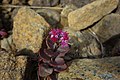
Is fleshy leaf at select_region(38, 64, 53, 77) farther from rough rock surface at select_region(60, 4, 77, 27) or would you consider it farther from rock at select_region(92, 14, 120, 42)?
rough rock surface at select_region(60, 4, 77, 27)

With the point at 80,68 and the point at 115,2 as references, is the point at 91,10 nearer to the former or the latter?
the point at 115,2

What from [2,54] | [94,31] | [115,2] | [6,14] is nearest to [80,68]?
[2,54]

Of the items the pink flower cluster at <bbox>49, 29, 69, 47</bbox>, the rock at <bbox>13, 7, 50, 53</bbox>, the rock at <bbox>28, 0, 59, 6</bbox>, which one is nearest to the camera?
the pink flower cluster at <bbox>49, 29, 69, 47</bbox>

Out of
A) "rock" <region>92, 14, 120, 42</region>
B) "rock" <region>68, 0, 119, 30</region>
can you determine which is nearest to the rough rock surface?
"rock" <region>68, 0, 119, 30</region>

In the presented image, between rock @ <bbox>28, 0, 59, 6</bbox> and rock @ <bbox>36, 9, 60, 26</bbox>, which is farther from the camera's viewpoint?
rock @ <bbox>28, 0, 59, 6</bbox>

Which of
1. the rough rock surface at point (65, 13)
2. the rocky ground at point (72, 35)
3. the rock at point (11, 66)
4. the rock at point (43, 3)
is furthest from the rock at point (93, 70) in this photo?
the rock at point (43, 3)

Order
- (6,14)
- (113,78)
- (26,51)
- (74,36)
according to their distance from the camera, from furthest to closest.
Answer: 1. (6,14)
2. (74,36)
3. (26,51)
4. (113,78)

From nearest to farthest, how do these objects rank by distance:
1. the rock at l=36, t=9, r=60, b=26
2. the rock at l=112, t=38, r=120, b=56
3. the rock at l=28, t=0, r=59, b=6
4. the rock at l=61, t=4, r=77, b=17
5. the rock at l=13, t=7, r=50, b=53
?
the rock at l=13, t=7, r=50, b=53 → the rock at l=112, t=38, r=120, b=56 → the rock at l=36, t=9, r=60, b=26 → the rock at l=61, t=4, r=77, b=17 → the rock at l=28, t=0, r=59, b=6
